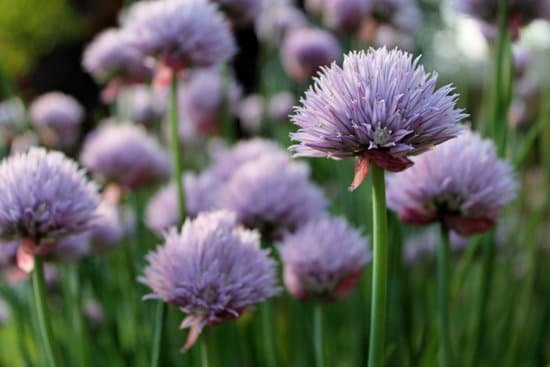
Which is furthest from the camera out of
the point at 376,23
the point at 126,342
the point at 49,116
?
the point at 49,116

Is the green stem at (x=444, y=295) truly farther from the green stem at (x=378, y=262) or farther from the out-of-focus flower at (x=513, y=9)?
the out-of-focus flower at (x=513, y=9)

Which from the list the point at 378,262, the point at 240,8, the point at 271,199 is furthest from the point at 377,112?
the point at 240,8

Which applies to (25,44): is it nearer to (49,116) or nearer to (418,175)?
(49,116)

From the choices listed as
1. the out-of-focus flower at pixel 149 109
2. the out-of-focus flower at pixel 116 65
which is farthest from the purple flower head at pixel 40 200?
the out-of-focus flower at pixel 149 109

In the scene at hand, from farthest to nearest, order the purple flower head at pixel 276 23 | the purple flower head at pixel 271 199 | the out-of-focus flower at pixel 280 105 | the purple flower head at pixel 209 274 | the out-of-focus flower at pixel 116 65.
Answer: the out-of-focus flower at pixel 280 105, the purple flower head at pixel 276 23, the out-of-focus flower at pixel 116 65, the purple flower head at pixel 271 199, the purple flower head at pixel 209 274

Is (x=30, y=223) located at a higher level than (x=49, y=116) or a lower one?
lower

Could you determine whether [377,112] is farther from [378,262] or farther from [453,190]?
[453,190]

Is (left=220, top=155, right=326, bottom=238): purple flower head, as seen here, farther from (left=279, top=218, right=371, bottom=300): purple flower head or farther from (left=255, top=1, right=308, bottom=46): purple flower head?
(left=255, top=1, right=308, bottom=46): purple flower head

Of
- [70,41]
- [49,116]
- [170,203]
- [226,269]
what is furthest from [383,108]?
[70,41]
